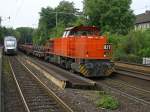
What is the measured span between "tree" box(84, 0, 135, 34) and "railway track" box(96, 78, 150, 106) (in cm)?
3661

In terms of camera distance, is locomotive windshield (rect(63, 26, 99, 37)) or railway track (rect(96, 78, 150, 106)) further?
locomotive windshield (rect(63, 26, 99, 37))

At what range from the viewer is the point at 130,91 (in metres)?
17.6

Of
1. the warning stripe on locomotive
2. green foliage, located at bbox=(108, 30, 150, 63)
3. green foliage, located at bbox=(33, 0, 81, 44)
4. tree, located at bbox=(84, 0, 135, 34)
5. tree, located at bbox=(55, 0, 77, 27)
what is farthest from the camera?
tree, located at bbox=(55, 0, 77, 27)

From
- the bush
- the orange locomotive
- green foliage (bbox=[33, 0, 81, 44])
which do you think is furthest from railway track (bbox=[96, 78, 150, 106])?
green foliage (bbox=[33, 0, 81, 44])

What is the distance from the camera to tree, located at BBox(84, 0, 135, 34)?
58109 millimetres

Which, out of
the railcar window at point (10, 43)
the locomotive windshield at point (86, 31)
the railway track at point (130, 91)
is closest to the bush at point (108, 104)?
the railway track at point (130, 91)

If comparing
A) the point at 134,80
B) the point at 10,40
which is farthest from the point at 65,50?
the point at 10,40

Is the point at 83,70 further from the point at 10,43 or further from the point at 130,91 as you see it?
the point at 10,43

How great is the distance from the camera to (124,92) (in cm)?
1731

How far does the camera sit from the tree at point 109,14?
5811 centimetres

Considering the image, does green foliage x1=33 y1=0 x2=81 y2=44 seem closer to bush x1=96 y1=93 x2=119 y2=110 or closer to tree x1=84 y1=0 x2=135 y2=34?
tree x1=84 y1=0 x2=135 y2=34

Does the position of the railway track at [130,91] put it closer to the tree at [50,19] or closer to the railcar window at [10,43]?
the railcar window at [10,43]

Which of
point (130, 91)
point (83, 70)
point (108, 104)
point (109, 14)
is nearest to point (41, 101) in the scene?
point (108, 104)

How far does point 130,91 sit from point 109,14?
41.1m
